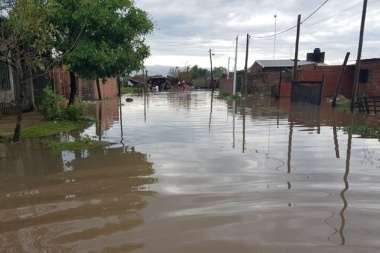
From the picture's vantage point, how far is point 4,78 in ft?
51.3

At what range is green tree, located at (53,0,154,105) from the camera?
13609 millimetres

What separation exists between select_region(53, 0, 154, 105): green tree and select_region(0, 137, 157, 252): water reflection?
693 centimetres

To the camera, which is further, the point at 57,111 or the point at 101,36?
the point at 101,36

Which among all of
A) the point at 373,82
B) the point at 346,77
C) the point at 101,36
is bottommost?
Answer: the point at 373,82

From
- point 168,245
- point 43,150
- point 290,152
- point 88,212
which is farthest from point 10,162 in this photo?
point 290,152

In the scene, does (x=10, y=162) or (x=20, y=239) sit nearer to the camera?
(x=20, y=239)

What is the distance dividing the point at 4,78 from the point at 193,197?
13927mm

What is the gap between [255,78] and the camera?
35.5 meters

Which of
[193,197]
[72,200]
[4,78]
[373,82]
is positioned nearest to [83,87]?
[4,78]

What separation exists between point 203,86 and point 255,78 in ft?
126

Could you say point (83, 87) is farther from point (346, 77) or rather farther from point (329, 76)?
point (346, 77)

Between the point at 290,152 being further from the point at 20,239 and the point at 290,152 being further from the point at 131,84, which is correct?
the point at 131,84

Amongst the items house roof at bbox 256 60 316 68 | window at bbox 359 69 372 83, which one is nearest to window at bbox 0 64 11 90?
window at bbox 359 69 372 83

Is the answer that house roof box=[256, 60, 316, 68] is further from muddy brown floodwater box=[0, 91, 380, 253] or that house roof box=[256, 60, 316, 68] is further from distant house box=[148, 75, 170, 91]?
muddy brown floodwater box=[0, 91, 380, 253]
